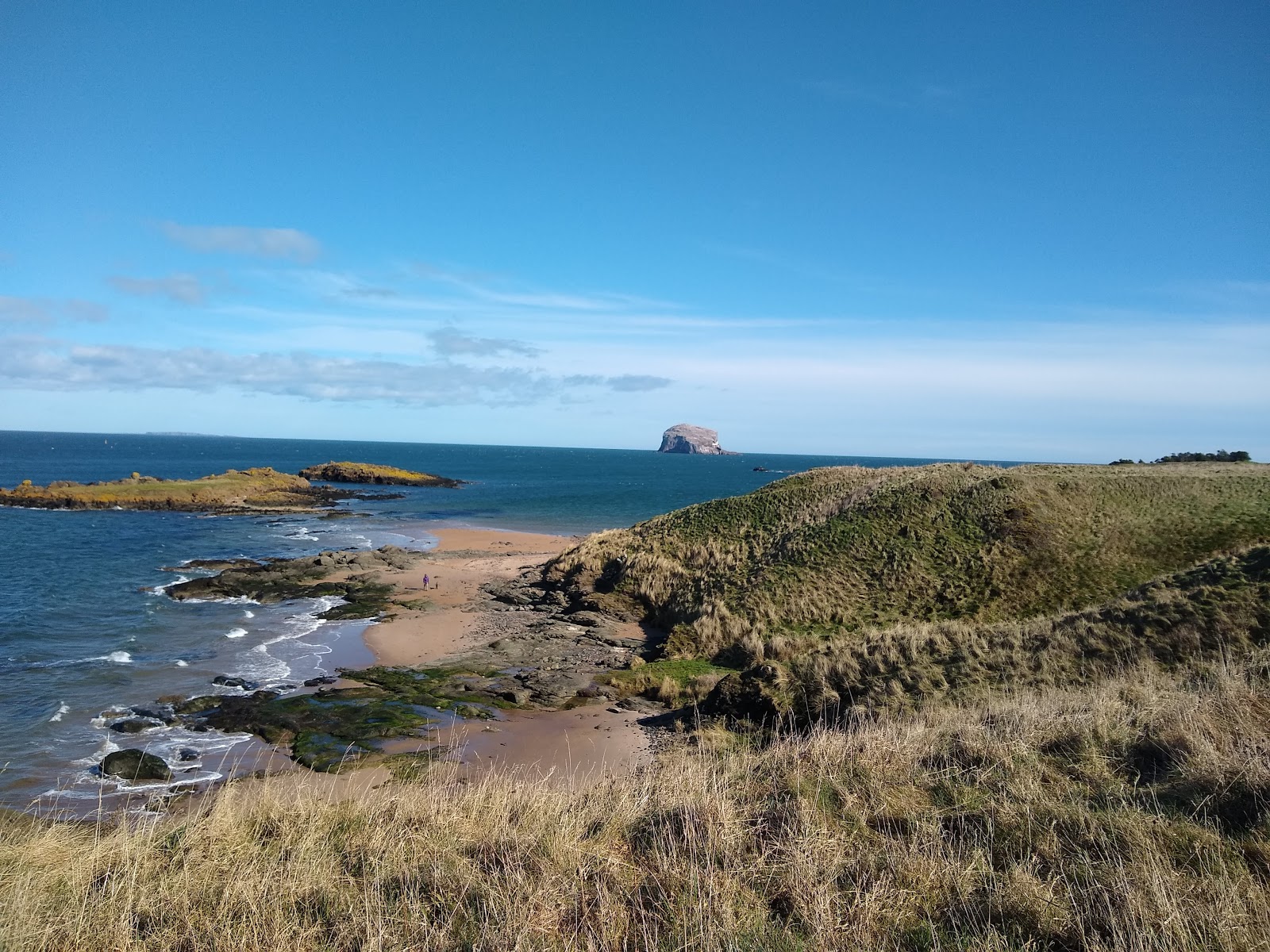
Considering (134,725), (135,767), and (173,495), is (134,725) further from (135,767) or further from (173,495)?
(173,495)

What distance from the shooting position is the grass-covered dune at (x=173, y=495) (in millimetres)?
61000

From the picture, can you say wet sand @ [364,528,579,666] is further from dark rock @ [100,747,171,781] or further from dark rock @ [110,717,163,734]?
dark rock @ [100,747,171,781]

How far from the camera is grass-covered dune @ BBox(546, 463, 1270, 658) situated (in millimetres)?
22062

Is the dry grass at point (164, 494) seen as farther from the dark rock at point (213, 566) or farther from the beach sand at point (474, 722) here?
the beach sand at point (474, 722)

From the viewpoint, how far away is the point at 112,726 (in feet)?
51.9

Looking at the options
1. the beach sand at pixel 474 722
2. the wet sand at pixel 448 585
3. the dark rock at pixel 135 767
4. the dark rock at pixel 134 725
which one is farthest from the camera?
the wet sand at pixel 448 585

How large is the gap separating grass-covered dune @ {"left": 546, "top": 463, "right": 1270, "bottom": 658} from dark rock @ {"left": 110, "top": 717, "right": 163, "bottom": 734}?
1354cm

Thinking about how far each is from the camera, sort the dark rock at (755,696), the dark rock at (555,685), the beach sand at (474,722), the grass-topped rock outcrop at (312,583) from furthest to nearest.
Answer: the grass-topped rock outcrop at (312,583) → the dark rock at (555,685) → the dark rock at (755,696) → the beach sand at (474,722)

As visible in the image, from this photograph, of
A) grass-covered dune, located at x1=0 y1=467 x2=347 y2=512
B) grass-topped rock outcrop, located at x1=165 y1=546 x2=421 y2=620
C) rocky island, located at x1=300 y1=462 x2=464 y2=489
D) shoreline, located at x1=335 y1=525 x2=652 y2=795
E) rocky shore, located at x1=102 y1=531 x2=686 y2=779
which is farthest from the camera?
rocky island, located at x1=300 y1=462 x2=464 y2=489

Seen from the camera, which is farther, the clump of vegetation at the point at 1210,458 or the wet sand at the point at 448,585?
the clump of vegetation at the point at 1210,458

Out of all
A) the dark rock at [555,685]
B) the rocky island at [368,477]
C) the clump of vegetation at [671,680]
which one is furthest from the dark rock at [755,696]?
the rocky island at [368,477]

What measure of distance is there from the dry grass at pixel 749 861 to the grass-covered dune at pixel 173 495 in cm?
6729

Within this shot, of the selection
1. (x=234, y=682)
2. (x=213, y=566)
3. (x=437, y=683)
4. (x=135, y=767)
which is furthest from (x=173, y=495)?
(x=135, y=767)

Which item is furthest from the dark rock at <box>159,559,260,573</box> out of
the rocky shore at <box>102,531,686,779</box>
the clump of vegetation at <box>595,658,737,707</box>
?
the clump of vegetation at <box>595,658,737,707</box>
